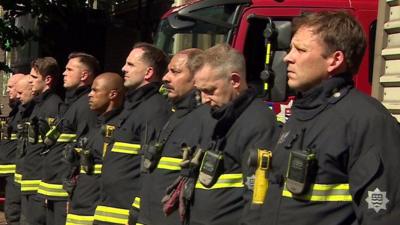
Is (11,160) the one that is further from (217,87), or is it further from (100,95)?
(217,87)

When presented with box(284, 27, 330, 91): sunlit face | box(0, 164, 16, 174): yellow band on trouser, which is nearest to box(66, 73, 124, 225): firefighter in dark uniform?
box(0, 164, 16, 174): yellow band on trouser

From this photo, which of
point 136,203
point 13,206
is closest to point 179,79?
point 136,203

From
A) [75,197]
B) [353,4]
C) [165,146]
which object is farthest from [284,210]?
[353,4]

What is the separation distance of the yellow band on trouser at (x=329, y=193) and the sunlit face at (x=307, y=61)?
0.42 meters

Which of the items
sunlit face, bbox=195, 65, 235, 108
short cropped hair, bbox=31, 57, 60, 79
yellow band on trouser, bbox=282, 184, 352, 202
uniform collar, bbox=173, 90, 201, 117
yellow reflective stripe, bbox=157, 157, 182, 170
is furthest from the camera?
short cropped hair, bbox=31, 57, 60, 79

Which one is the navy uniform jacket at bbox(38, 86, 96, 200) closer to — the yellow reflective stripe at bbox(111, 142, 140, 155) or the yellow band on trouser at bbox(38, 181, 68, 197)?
the yellow band on trouser at bbox(38, 181, 68, 197)

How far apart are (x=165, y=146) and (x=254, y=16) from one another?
102 inches

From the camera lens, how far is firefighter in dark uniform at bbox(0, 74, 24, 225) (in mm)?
7129

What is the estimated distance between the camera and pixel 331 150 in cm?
250

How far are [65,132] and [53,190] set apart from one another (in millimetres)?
498

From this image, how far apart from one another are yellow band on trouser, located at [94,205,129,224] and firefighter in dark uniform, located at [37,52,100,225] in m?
1.03

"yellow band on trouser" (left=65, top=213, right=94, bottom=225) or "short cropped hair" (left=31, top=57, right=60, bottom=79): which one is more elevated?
"short cropped hair" (left=31, top=57, right=60, bottom=79)

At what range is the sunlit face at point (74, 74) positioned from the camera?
5.91m

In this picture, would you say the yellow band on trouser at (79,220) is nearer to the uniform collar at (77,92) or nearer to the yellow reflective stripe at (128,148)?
the yellow reflective stripe at (128,148)
